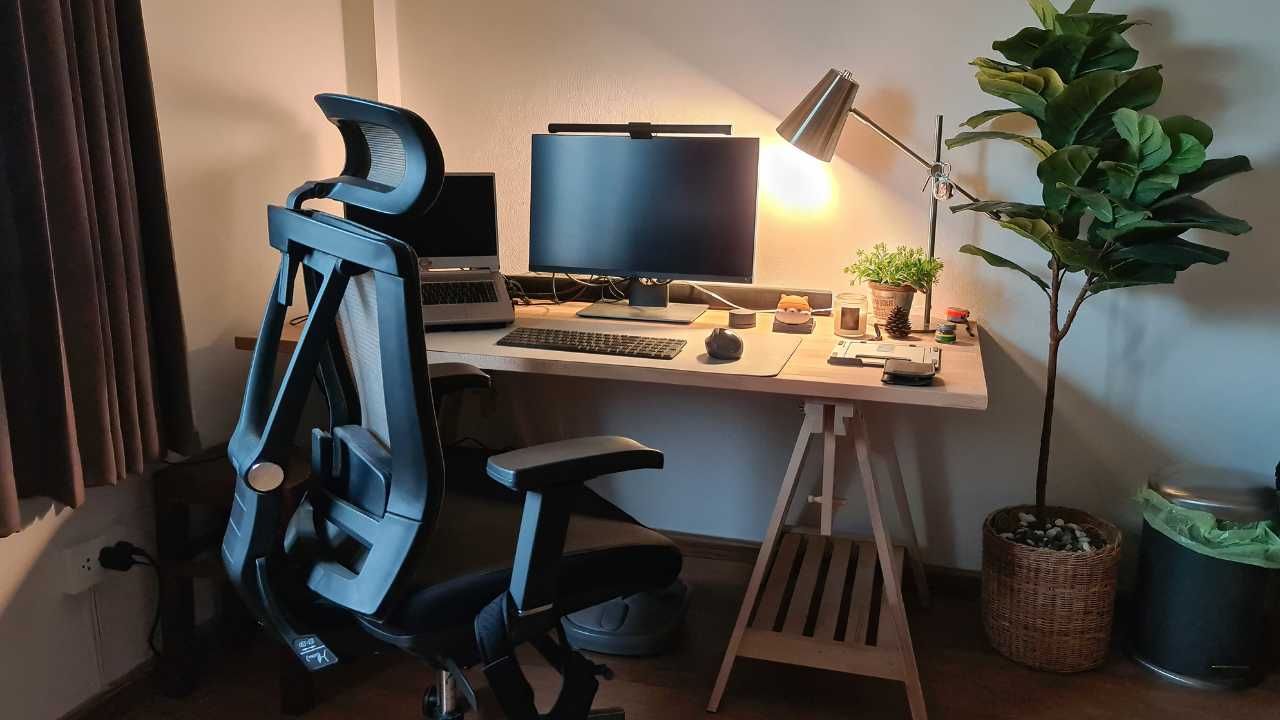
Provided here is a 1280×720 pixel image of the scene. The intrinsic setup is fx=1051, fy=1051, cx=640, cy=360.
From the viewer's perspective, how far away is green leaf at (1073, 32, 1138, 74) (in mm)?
2129

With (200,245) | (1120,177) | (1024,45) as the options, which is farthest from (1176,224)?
(200,245)

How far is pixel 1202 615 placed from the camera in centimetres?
226

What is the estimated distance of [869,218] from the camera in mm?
2609

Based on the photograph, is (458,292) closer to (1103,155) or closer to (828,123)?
(828,123)

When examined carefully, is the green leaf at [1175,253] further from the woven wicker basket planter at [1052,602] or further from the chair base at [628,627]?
the chair base at [628,627]

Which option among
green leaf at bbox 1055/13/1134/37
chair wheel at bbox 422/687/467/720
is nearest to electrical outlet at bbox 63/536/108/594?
chair wheel at bbox 422/687/467/720

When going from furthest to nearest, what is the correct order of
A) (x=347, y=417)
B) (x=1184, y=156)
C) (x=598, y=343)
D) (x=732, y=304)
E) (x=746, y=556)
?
(x=746, y=556)
(x=732, y=304)
(x=598, y=343)
(x=1184, y=156)
(x=347, y=417)

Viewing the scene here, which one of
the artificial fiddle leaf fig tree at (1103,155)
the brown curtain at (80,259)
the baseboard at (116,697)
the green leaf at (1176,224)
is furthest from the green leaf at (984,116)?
the baseboard at (116,697)

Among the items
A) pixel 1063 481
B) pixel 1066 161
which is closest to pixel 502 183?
pixel 1066 161

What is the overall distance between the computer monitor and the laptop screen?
111 mm

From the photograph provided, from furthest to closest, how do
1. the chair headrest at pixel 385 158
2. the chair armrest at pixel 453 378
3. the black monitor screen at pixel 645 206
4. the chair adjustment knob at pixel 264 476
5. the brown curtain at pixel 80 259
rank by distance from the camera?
the black monitor screen at pixel 645 206
the chair armrest at pixel 453 378
the brown curtain at pixel 80 259
the chair adjustment knob at pixel 264 476
the chair headrest at pixel 385 158

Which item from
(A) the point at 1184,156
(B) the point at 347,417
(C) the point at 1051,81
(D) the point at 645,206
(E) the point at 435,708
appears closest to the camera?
(B) the point at 347,417

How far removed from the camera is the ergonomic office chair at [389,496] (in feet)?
4.38

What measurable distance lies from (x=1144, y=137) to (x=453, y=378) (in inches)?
54.6
